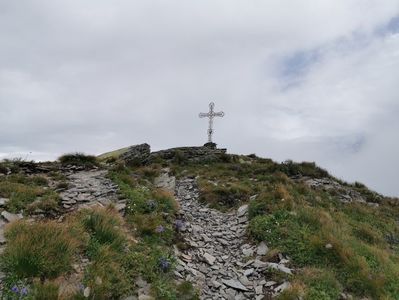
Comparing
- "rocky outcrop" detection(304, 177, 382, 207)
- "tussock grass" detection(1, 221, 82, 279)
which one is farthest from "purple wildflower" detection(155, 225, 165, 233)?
"rocky outcrop" detection(304, 177, 382, 207)

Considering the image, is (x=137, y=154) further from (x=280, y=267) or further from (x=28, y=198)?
(x=280, y=267)

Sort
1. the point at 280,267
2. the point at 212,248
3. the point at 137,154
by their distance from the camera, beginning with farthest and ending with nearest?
the point at 137,154 → the point at 212,248 → the point at 280,267

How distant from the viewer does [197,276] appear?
9266mm

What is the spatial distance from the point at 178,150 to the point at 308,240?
59.5 feet

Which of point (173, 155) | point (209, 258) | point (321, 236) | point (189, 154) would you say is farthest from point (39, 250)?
point (189, 154)

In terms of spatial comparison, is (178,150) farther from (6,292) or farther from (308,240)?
(6,292)

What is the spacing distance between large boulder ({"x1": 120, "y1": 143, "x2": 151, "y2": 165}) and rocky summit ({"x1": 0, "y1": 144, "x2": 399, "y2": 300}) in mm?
6483

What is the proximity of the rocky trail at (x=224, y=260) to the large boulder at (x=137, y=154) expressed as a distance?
10.7 metres

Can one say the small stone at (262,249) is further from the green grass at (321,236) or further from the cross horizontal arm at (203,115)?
the cross horizontal arm at (203,115)

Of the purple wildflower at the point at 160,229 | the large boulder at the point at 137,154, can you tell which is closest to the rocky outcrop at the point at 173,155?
the large boulder at the point at 137,154

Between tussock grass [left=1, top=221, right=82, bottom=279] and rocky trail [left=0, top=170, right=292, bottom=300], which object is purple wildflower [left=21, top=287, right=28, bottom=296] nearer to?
tussock grass [left=1, top=221, right=82, bottom=279]

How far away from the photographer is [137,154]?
2638 cm

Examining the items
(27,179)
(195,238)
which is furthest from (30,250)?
(27,179)

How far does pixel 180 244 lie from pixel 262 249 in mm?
2381
